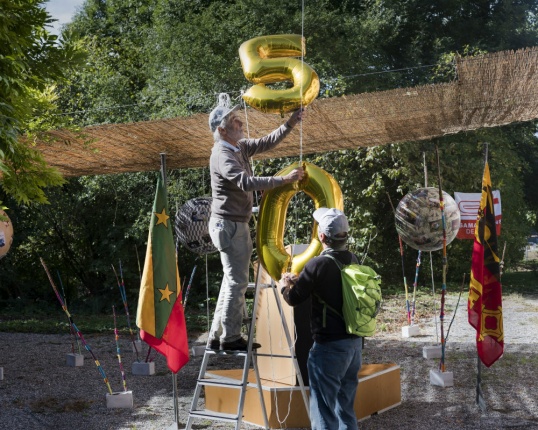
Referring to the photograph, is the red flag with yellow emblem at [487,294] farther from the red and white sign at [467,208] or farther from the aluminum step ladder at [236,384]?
the red and white sign at [467,208]

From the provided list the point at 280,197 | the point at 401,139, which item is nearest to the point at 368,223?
the point at 401,139

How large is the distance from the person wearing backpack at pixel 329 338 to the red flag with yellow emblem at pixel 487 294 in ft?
6.38

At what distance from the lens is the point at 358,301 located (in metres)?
3.62

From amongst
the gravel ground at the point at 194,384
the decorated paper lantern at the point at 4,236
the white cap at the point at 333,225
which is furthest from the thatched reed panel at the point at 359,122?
the gravel ground at the point at 194,384

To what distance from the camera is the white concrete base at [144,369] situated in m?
7.50

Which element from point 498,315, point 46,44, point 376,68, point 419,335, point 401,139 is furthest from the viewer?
point 376,68

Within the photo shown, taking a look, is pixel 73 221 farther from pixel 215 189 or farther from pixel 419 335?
pixel 215 189

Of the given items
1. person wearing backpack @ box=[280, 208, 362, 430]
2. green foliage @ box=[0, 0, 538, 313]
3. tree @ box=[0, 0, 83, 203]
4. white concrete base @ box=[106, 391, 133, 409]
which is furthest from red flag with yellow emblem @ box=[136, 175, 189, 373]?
green foliage @ box=[0, 0, 538, 313]

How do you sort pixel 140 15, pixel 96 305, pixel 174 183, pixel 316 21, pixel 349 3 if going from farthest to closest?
pixel 140 15, pixel 349 3, pixel 316 21, pixel 96 305, pixel 174 183

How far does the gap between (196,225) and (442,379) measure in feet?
9.22

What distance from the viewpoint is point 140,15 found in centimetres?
2008

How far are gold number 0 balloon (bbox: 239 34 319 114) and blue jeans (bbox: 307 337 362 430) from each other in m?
1.41

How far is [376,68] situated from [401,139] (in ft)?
34.5

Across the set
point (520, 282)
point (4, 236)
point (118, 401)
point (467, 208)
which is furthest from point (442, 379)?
point (520, 282)
